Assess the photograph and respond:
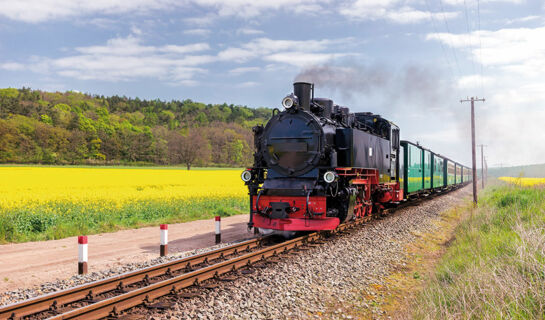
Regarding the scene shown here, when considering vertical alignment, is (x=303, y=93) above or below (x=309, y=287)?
above

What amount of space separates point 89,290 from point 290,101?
652 centimetres

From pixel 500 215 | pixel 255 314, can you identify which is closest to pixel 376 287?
pixel 255 314

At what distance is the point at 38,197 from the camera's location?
56.8 feet

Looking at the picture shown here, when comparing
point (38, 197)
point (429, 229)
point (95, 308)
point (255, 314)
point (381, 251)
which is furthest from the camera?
point (38, 197)

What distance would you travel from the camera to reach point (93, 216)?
47.7ft

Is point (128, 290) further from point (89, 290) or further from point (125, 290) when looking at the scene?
point (89, 290)

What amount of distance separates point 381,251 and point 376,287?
2.66 meters

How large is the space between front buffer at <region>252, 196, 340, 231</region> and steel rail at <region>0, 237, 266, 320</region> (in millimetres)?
1816

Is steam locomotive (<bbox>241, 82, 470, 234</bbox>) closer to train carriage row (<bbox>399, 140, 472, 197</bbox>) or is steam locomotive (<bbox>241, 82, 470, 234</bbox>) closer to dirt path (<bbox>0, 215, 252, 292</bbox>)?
dirt path (<bbox>0, 215, 252, 292</bbox>)

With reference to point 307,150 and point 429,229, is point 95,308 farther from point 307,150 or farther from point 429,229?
point 429,229

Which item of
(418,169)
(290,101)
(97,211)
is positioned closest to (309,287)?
(290,101)

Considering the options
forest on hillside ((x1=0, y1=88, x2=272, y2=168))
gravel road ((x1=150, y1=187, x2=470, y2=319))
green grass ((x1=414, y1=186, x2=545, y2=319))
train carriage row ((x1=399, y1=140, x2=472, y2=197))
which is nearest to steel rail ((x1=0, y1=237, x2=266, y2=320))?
gravel road ((x1=150, y1=187, x2=470, y2=319))

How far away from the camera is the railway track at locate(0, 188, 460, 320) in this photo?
4812 mm

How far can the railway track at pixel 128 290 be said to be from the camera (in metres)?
4.81
